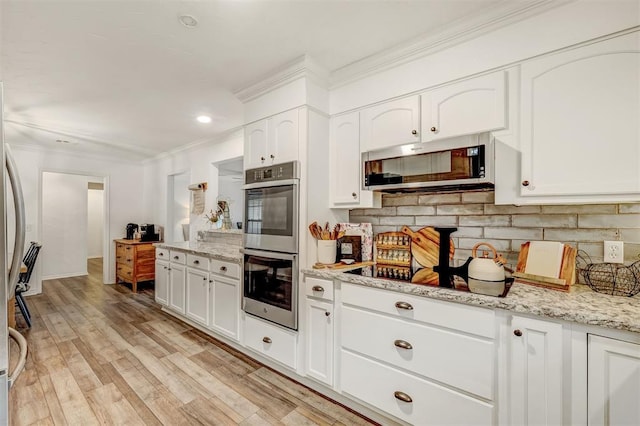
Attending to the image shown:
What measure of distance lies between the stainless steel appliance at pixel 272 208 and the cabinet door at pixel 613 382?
5.41 feet

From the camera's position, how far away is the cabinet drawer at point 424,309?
4.56 feet

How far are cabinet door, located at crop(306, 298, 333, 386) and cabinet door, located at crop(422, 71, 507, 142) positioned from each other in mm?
1352

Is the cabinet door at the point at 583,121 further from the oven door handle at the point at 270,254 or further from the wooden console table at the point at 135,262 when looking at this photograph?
the wooden console table at the point at 135,262

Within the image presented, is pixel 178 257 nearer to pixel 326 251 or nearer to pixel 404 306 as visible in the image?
pixel 326 251

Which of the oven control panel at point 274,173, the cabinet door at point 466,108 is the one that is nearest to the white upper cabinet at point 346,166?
the oven control panel at point 274,173

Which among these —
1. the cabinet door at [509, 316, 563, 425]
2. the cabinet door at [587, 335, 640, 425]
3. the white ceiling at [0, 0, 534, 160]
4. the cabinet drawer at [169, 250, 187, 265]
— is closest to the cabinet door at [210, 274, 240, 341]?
the cabinet drawer at [169, 250, 187, 265]

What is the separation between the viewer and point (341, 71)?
7.37 feet

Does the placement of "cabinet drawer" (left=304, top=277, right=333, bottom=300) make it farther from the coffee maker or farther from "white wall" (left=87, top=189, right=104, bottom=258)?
"white wall" (left=87, top=189, right=104, bottom=258)

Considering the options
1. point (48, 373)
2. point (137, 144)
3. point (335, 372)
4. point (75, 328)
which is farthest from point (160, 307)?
point (335, 372)

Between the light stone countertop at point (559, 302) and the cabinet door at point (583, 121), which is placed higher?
the cabinet door at point (583, 121)

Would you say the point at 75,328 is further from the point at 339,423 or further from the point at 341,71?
the point at 341,71

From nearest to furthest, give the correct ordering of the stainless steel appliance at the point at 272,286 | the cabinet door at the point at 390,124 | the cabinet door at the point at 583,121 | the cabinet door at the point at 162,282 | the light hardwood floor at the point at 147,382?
1. the cabinet door at the point at 583,121
2. the light hardwood floor at the point at 147,382
3. the cabinet door at the point at 390,124
4. the stainless steel appliance at the point at 272,286
5. the cabinet door at the point at 162,282

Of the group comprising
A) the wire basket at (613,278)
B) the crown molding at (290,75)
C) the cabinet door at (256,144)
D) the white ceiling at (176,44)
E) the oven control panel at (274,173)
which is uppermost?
the white ceiling at (176,44)

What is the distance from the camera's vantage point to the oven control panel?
2.16 meters
